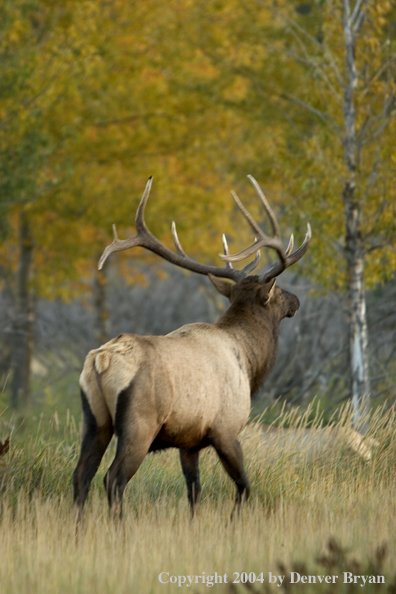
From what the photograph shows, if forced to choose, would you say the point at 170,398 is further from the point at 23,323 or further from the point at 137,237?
the point at 23,323

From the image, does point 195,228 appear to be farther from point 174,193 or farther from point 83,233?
point 83,233

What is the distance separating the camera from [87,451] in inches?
185

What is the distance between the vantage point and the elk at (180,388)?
4578 millimetres

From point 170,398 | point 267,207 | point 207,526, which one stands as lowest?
point 207,526

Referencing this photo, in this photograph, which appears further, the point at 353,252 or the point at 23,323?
the point at 23,323

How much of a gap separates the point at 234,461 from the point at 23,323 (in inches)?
365

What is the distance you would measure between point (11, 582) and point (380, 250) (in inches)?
234

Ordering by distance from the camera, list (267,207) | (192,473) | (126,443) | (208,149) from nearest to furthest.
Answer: (126,443) < (192,473) < (267,207) < (208,149)

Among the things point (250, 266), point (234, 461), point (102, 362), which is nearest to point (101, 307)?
point (250, 266)

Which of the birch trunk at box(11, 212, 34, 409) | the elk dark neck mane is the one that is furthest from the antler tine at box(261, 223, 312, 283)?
the birch trunk at box(11, 212, 34, 409)

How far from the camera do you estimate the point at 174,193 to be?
13672 millimetres

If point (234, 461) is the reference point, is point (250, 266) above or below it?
above

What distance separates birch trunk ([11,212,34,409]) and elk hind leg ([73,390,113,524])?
29.0 ft

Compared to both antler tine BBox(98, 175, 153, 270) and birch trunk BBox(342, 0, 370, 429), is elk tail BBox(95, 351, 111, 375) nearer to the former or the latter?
antler tine BBox(98, 175, 153, 270)
